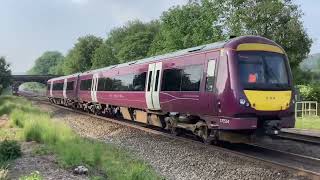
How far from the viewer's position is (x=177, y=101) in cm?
1675

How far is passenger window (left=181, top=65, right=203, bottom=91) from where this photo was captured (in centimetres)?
1537

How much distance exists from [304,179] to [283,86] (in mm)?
4280

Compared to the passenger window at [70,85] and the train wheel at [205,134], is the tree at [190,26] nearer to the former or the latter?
the passenger window at [70,85]

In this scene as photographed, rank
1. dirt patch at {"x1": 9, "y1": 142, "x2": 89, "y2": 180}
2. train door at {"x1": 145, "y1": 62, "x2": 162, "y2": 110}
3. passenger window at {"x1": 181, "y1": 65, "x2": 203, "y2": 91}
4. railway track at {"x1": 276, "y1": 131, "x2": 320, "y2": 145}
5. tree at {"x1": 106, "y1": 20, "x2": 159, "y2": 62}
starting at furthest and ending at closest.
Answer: tree at {"x1": 106, "y1": 20, "x2": 159, "y2": 62} → train door at {"x1": 145, "y1": 62, "x2": 162, "y2": 110} → railway track at {"x1": 276, "y1": 131, "x2": 320, "y2": 145} → passenger window at {"x1": 181, "y1": 65, "x2": 203, "y2": 91} → dirt patch at {"x1": 9, "y1": 142, "x2": 89, "y2": 180}

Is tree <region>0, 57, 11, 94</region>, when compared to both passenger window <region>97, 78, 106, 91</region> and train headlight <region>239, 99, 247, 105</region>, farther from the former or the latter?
train headlight <region>239, 99, 247, 105</region>

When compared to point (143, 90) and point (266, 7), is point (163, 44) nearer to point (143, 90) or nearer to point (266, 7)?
point (266, 7)

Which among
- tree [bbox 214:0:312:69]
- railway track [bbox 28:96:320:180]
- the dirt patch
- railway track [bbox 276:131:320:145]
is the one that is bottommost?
the dirt patch

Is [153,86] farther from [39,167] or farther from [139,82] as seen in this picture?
[39,167]

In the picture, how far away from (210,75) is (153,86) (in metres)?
4.85

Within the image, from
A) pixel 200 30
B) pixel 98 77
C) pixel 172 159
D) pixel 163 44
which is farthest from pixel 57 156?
pixel 163 44

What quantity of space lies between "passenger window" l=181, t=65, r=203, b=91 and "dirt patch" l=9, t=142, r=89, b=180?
4822 mm

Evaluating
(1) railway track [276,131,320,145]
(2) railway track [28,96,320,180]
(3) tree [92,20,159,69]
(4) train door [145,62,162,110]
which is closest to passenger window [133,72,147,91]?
(4) train door [145,62,162,110]

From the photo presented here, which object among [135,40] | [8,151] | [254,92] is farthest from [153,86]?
[135,40]

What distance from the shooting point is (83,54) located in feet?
395
